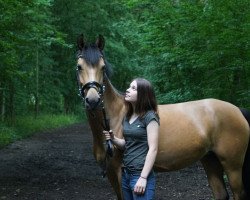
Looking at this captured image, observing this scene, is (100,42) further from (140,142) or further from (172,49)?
(172,49)

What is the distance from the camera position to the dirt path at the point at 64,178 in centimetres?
729

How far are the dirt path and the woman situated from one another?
10.9 feet

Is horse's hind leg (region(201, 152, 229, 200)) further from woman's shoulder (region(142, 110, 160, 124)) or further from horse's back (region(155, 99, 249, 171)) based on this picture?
woman's shoulder (region(142, 110, 160, 124))

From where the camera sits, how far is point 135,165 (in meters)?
3.73

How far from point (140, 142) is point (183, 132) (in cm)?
145

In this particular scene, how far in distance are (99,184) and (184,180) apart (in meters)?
1.59

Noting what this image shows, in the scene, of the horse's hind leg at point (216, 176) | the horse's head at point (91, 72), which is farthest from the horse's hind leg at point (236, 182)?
the horse's head at point (91, 72)

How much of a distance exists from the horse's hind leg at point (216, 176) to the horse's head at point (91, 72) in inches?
71.2

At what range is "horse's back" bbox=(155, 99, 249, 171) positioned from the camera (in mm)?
4988

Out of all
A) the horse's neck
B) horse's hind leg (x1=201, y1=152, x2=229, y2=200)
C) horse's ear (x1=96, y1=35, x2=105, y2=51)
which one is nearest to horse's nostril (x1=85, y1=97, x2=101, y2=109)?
the horse's neck

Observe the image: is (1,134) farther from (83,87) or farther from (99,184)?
(83,87)

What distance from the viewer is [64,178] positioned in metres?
8.77

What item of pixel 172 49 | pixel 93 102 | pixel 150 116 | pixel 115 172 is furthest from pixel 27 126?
pixel 150 116

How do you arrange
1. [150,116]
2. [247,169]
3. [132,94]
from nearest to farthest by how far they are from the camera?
[150,116], [132,94], [247,169]
